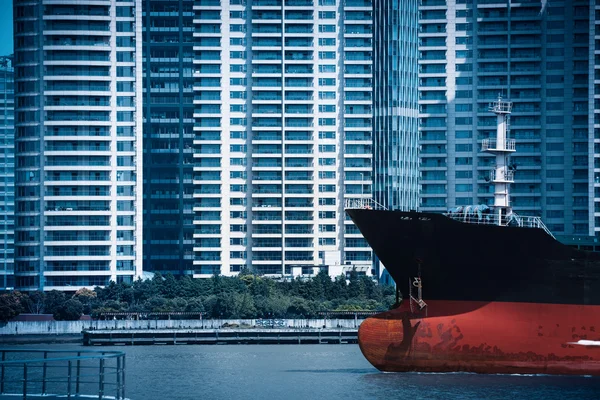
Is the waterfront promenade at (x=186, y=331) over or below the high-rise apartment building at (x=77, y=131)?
below

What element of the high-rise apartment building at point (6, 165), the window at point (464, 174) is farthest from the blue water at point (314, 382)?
the high-rise apartment building at point (6, 165)

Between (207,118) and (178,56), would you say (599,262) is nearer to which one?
(207,118)

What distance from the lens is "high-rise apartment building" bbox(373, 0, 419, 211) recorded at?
413 ft

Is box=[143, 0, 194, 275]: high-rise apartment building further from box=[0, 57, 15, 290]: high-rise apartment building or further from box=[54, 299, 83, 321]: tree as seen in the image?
box=[54, 299, 83, 321]: tree

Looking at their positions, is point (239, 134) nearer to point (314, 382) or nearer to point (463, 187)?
point (463, 187)

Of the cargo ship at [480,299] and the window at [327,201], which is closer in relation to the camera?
the cargo ship at [480,299]

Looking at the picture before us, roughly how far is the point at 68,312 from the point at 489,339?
61.0 meters

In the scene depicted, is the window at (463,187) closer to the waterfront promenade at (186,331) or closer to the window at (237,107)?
the window at (237,107)

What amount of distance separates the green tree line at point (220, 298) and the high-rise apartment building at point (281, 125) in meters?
13.6

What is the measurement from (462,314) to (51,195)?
7905 centimetres

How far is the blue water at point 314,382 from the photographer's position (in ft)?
163

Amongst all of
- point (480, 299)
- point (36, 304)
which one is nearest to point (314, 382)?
point (480, 299)

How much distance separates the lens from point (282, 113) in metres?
135

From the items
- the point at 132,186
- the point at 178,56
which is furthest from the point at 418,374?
the point at 178,56
